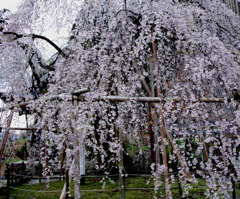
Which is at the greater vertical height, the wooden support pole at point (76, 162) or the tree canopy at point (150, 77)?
the tree canopy at point (150, 77)

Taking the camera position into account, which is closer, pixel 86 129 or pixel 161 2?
pixel 86 129

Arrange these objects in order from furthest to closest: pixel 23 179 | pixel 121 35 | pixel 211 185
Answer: pixel 23 179, pixel 121 35, pixel 211 185

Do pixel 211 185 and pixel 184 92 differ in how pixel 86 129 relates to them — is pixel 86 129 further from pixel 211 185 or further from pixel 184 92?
pixel 211 185

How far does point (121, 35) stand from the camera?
10.0 feet

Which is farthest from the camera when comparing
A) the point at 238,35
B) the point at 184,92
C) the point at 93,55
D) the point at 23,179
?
the point at 23,179

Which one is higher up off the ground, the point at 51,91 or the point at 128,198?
the point at 51,91

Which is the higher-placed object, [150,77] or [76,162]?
[150,77]

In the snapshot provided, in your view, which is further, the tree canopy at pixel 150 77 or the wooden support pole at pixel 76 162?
the tree canopy at pixel 150 77

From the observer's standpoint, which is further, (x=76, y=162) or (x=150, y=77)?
(x=150, y=77)

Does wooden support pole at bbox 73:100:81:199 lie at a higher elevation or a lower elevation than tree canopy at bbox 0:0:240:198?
lower

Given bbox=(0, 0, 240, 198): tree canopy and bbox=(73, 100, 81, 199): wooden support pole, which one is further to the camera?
bbox=(0, 0, 240, 198): tree canopy

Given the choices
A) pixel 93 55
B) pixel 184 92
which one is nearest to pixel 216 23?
pixel 184 92

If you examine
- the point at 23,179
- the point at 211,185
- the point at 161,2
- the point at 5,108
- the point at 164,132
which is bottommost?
the point at 23,179

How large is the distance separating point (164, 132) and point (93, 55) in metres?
1.41
